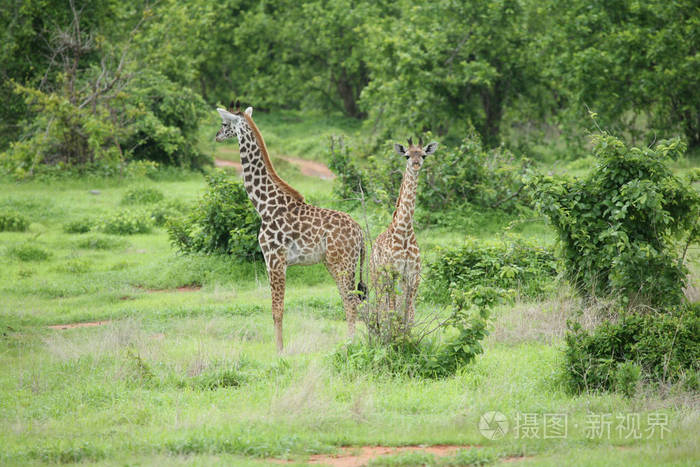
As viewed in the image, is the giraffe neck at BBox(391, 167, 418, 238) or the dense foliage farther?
the dense foliage

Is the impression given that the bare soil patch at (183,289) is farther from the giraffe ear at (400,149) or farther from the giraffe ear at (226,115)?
the giraffe ear at (400,149)

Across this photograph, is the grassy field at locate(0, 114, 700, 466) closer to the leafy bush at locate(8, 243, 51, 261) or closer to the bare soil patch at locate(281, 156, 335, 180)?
the leafy bush at locate(8, 243, 51, 261)

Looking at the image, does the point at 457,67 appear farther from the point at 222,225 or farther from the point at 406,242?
the point at 406,242

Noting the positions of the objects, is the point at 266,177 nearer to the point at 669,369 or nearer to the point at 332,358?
the point at 332,358

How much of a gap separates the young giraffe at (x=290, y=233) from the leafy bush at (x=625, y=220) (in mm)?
2539

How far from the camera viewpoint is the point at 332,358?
29.2 feet

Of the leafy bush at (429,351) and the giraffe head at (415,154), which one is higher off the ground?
the giraffe head at (415,154)

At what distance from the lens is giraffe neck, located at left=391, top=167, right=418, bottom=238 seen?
9898mm

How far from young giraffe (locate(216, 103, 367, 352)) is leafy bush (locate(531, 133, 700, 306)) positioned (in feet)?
8.33

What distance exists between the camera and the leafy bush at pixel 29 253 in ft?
52.0

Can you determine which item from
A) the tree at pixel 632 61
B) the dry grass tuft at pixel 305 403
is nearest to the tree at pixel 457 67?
the tree at pixel 632 61

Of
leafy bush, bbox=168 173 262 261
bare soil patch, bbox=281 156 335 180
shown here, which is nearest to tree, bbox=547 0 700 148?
bare soil patch, bbox=281 156 335 180

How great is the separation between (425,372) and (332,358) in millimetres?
1019

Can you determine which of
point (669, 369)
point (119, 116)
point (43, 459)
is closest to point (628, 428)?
point (669, 369)
